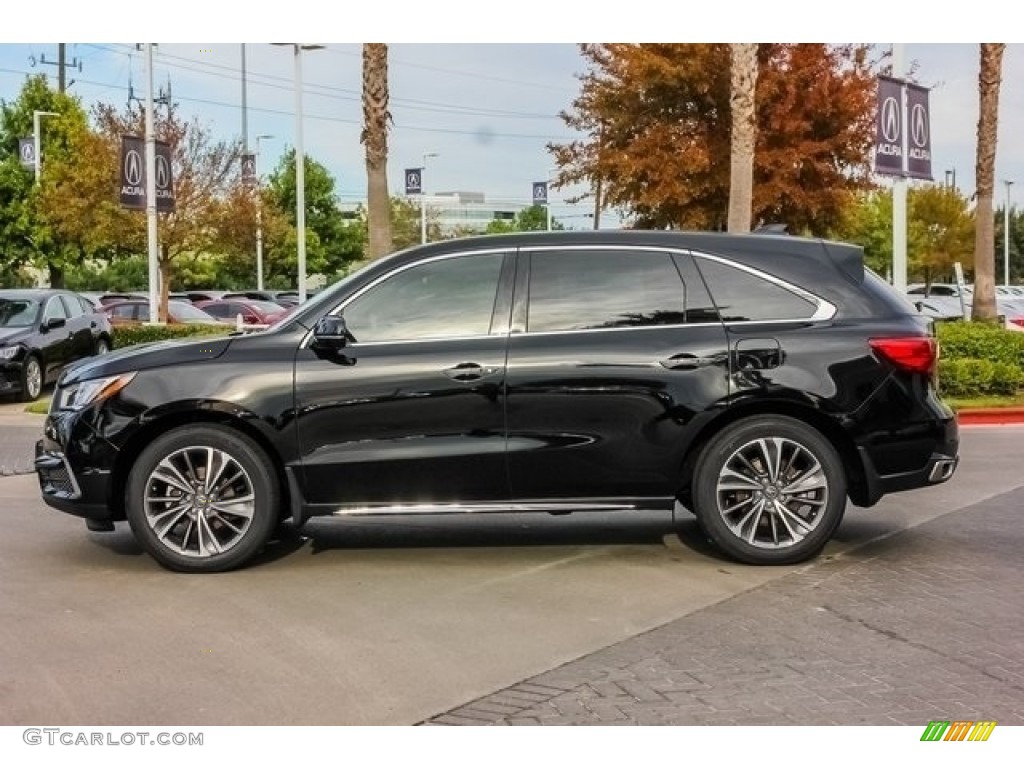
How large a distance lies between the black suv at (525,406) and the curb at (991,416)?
801 cm

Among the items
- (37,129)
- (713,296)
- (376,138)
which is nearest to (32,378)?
(376,138)

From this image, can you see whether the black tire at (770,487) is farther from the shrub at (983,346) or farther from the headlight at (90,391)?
the shrub at (983,346)

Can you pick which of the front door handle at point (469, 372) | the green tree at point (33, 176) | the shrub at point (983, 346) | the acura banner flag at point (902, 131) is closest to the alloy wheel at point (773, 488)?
the front door handle at point (469, 372)

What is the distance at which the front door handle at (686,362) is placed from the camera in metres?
6.59

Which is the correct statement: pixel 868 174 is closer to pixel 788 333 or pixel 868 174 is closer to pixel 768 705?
pixel 788 333

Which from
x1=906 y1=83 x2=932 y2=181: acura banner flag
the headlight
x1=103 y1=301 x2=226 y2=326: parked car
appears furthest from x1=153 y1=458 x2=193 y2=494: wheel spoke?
x1=103 y1=301 x2=226 y2=326: parked car

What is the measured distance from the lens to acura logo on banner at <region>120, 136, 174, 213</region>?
22.3m

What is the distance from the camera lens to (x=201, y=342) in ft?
22.2

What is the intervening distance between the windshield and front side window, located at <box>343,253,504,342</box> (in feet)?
40.4

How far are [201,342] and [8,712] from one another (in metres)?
2.65

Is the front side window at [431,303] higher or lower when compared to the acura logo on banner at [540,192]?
lower

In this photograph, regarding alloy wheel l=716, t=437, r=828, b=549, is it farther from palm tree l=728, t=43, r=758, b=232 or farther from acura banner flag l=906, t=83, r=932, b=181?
palm tree l=728, t=43, r=758, b=232

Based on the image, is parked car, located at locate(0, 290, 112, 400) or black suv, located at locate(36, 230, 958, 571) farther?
parked car, located at locate(0, 290, 112, 400)

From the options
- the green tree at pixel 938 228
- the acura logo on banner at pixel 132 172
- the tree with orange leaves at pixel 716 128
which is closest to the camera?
the acura logo on banner at pixel 132 172
